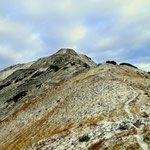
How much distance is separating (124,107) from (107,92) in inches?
342

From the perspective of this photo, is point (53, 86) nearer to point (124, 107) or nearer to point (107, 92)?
point (107, 92)

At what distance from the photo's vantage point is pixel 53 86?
58406 mm

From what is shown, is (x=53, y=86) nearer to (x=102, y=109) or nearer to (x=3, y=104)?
(x=3, y=104)

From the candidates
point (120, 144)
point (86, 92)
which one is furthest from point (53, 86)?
point (120, 144)

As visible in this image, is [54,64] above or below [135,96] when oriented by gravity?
above

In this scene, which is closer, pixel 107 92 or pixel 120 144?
pixel 120 144

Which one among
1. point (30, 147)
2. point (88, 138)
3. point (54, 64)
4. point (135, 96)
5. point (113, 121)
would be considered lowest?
point (30, 147)

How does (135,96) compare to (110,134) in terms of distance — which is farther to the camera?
(135,96)

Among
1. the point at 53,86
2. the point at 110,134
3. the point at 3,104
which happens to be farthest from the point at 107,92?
the point at 3,104

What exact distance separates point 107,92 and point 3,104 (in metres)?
45.4

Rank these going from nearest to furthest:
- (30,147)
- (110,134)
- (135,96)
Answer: (110,134) < (30,147) < (135,96)

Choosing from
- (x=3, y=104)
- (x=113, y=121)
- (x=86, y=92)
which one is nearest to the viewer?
(x=113, y=121)

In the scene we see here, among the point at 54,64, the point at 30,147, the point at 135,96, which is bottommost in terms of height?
the point at 30,147

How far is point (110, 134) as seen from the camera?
839 inches
